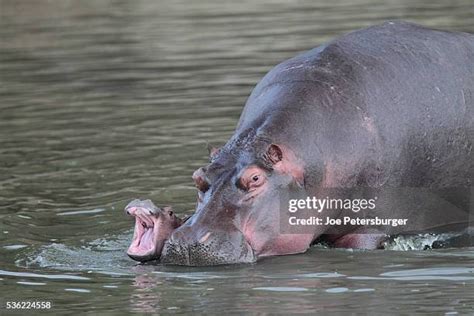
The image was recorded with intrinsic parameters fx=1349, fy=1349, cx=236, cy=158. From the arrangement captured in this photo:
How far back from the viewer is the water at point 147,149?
25.0 feet

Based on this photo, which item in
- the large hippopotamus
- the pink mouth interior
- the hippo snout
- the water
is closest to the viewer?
the water

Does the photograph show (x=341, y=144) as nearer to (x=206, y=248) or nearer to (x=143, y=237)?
(x=206, y=248)

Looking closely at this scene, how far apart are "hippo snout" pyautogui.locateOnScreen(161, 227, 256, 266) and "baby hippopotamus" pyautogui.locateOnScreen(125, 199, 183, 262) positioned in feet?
0.41

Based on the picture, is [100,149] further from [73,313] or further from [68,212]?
[73,313]

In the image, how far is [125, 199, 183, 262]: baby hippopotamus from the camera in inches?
316

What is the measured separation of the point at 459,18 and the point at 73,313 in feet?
46.0

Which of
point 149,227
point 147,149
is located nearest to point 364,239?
point 149,227

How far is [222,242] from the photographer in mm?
7914

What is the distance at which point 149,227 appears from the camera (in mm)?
8148

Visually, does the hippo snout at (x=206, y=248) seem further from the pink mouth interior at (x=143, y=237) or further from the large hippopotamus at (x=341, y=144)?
the pink mouth interior at (x=143, y=237)

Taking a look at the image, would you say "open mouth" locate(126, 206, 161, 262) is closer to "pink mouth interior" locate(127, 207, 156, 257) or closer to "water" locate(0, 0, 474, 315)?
"pink mouth interior" locate(127, 207, 156, 257)

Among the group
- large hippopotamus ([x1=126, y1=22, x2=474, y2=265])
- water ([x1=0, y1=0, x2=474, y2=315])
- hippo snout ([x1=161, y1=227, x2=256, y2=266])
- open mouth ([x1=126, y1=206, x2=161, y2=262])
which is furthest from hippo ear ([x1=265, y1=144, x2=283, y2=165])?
open mouth ([x1=126, y1=206, x2=161, y2=262])

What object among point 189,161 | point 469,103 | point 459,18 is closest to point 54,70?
point 459,18

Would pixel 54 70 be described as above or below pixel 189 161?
above
